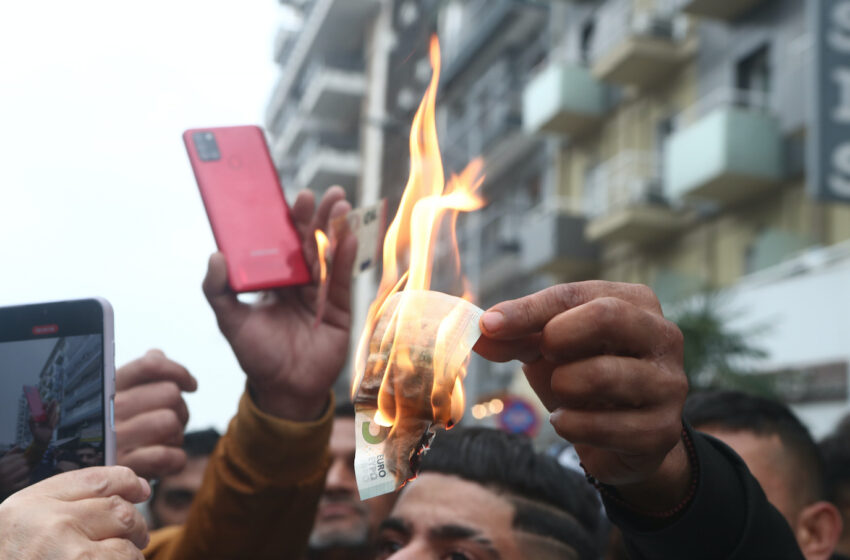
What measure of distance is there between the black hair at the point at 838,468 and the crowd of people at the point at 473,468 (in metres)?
0.66

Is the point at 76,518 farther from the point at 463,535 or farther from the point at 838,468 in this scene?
the point at 838,468

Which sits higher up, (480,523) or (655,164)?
(480,523)

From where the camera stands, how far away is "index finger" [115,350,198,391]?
7.52ft

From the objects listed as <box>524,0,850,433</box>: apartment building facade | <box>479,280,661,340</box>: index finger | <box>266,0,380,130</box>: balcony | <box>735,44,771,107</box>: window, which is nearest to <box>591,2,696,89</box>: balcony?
<box>524,0,850,433</box>: apartment building facade

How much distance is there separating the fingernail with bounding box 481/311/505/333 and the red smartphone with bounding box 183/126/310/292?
44.4 inches

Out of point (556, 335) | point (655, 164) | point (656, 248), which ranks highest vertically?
point (556, 335)

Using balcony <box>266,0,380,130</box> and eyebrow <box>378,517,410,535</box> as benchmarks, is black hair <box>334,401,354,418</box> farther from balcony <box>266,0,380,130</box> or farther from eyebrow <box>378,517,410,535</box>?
balcony <box>266,0,380,130</box>

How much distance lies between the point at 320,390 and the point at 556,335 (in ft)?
3.96

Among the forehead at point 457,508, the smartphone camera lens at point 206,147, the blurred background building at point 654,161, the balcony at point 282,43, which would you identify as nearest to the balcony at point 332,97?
the blurred background building at point 654,161

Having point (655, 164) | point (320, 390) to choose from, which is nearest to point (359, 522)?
point (320, 390)

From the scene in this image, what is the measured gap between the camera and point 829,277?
10.7 meters

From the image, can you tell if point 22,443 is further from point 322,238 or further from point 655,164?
point 655,164

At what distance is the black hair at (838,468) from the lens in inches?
136

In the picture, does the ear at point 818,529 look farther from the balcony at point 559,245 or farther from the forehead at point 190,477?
the balcony at point 559,245
